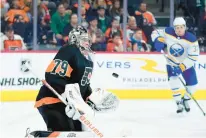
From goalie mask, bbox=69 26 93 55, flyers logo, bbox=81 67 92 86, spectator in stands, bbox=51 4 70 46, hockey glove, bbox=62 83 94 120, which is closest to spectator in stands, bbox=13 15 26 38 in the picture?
spectator in stands, bbox=51 4 70 46

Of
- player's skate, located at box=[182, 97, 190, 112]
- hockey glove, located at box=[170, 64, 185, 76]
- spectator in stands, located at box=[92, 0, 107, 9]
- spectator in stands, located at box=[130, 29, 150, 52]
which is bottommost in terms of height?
player's skate, located at box=[182, 97, 190, 112]

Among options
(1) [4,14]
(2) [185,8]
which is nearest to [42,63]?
(1) [4,14]

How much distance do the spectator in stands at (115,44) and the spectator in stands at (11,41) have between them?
98cm

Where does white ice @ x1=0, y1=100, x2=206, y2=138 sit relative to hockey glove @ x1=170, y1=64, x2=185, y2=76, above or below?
below

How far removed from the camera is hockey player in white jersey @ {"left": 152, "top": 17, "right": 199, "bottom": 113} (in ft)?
22.9

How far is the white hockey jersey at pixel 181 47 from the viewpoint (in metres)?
6.99

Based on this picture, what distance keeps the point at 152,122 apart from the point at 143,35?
2232 millimetres

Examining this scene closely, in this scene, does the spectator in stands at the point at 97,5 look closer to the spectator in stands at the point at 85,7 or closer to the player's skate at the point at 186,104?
the spectator in stands at the point at 85,7

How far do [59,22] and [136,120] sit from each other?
2.12 m

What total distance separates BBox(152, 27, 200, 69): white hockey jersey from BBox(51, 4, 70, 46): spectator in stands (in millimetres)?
1351

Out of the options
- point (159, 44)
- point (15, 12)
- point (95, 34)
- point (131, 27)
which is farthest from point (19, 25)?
point (159, 44)

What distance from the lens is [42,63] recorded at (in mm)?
7387

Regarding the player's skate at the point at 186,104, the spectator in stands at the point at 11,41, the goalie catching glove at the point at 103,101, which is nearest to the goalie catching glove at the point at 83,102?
the goalie catching glove at the point at 103,101

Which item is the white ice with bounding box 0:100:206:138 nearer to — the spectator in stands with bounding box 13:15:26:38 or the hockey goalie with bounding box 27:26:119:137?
the spectator in stands with bounding box 13:15:26:38
